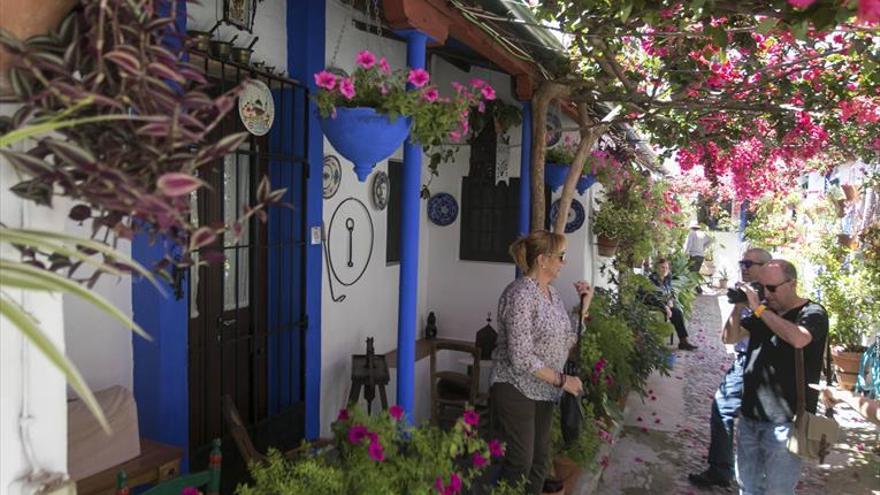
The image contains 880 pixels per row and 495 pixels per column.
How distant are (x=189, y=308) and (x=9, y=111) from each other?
184 cm

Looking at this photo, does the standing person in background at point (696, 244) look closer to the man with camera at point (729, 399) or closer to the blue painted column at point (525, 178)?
the man with camera at point (729, 399)

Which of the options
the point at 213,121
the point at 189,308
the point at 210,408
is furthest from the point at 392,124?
the point at 210,408

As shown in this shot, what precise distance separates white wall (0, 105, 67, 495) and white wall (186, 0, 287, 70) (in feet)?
6.61

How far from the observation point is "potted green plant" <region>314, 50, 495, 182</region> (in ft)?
8.12

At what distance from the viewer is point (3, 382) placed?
3.82 feet

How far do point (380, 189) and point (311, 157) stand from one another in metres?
1.21

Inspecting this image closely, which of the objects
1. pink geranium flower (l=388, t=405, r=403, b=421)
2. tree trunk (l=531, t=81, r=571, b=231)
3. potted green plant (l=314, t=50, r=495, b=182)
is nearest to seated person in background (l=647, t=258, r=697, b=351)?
tree trunk (l=531, t=81, r=571, b=231)

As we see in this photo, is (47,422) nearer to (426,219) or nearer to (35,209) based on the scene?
(35,209)

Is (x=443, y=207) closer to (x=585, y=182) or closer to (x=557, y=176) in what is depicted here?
(x=557, y=176)

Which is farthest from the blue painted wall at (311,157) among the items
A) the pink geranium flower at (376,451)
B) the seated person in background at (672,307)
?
the seated person in background at (672,307)

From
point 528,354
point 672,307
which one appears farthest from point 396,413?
point 672,307

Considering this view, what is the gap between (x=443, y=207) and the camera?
614cm

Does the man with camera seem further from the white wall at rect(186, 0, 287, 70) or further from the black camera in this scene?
the white wall at rect(186, 0, 287, 70)

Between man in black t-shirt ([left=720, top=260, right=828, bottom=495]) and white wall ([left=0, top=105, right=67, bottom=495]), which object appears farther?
man in black t-shirt ([left=720, top=260, right=828, bottom=495])
